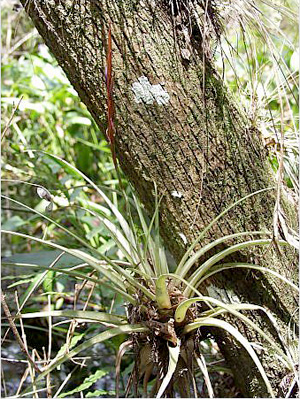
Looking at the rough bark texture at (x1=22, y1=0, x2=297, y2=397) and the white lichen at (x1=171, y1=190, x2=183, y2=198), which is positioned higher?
the rough bark texture at (x1=22, y1=0, x2=297, y2=397)

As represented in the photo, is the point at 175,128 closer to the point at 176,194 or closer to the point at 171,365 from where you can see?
the point at 176,194

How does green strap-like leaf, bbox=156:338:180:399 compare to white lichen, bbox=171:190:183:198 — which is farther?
white lichen, bbox=171:190:183:198

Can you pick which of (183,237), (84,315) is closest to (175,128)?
(183,237)

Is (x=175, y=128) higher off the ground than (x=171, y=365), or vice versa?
(x=175, y=128)

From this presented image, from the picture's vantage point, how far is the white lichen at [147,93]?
0.85 m

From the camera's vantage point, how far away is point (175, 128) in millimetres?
870

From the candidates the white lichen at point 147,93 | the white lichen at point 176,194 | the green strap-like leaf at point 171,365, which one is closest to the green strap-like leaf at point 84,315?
the green strap-like leaf at point 171,365

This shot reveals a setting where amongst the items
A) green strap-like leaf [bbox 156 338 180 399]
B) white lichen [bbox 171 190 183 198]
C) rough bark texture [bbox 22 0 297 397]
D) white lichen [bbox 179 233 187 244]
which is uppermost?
rough bark texture [bbox 22 0 297 397]

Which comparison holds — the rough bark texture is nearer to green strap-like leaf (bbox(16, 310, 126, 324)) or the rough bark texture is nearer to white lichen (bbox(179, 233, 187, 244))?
white lichen (bbox(179, 233, 187, 244))

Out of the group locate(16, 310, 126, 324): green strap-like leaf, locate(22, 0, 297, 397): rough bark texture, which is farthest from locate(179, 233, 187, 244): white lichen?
locate(16, 310, 126, 324): green strap-like leaf

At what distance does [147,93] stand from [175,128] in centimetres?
7

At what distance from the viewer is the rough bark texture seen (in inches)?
33.1

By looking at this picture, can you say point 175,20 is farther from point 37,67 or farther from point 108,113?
point 37,67

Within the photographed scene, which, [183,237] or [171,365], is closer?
[171,365]
